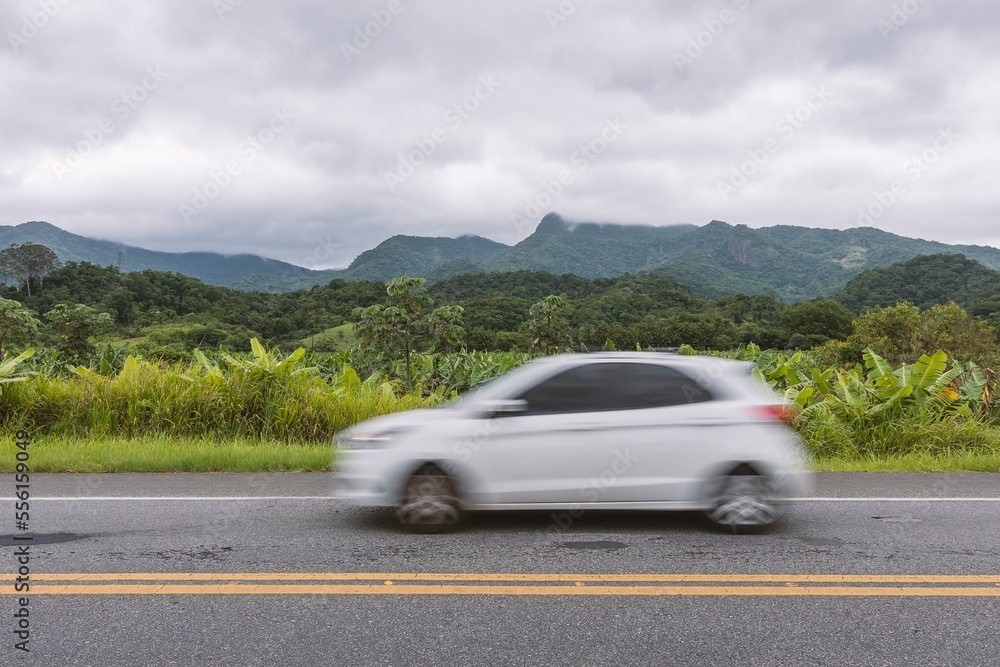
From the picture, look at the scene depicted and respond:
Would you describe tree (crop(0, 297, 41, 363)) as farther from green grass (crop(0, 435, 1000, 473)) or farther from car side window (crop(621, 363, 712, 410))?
car side window (crop(621, 363, 712, 410))

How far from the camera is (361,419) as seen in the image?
408 inches

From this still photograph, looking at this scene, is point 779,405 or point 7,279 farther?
point 7,279

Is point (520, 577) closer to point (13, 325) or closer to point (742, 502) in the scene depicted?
point (742, 502)

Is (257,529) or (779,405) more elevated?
(779,405)

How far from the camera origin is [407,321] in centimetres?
1603

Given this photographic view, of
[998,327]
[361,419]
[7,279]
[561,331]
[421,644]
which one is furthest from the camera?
[7,279]

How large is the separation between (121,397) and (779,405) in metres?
9.46

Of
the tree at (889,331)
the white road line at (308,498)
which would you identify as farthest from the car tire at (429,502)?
the tree at (889,331)

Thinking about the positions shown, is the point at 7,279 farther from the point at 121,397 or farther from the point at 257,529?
the point at 257,529

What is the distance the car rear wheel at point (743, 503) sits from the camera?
18.0 ft

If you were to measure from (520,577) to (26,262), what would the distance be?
97.6 metres

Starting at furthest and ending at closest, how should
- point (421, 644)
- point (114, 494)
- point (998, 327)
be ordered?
point (998, 327) → point (114, 494) → point (421, 644)

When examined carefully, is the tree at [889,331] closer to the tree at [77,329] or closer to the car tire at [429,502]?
the tree at [77,329]

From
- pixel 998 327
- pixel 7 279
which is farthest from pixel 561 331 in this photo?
pixel 7 279
